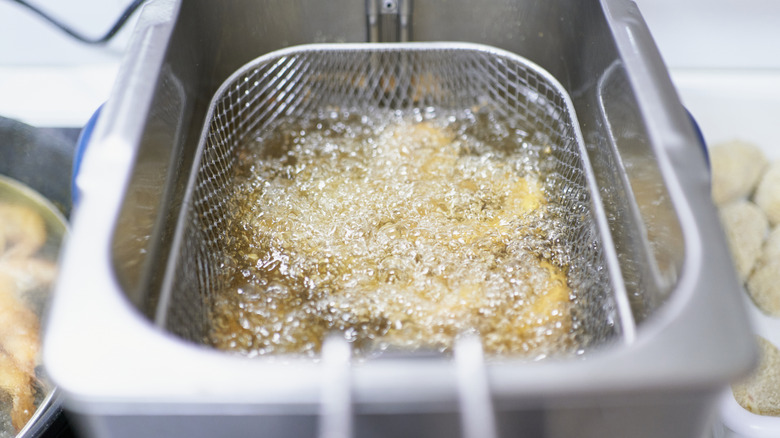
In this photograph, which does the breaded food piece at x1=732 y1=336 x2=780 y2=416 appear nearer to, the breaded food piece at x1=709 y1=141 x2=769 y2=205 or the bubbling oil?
the breaded food piece at x1=709 y1=141 x2=769 y2=205

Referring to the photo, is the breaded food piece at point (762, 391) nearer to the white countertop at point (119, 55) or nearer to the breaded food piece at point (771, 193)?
the breaded food piece at point (771, 193)

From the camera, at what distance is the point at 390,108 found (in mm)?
857

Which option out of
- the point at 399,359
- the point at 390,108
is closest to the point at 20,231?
the point at 390,108

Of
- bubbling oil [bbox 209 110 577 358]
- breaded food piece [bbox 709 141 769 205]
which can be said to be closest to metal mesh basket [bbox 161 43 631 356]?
bubbling oil [bbox 209 110 577 358]

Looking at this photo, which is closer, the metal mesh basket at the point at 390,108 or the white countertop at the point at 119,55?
the metal mesh basket at the point at 390,108

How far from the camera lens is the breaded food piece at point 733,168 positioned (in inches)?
41.1

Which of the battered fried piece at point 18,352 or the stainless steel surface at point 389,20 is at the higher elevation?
the stainless steel surface at point 389,20

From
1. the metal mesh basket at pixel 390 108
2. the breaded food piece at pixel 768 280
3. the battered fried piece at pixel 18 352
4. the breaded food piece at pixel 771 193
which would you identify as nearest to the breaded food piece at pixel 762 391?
the breaded food piece at pixel 768 280

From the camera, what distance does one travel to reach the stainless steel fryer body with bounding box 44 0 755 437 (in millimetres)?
399

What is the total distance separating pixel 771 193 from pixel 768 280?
0.17 meters

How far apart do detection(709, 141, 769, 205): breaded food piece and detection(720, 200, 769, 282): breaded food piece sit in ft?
0.09

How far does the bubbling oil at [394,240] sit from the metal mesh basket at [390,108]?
0.02m

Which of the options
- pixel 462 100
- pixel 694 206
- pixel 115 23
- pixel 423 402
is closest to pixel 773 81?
pixel 462 100

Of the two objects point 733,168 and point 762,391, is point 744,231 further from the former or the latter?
point 762,391
